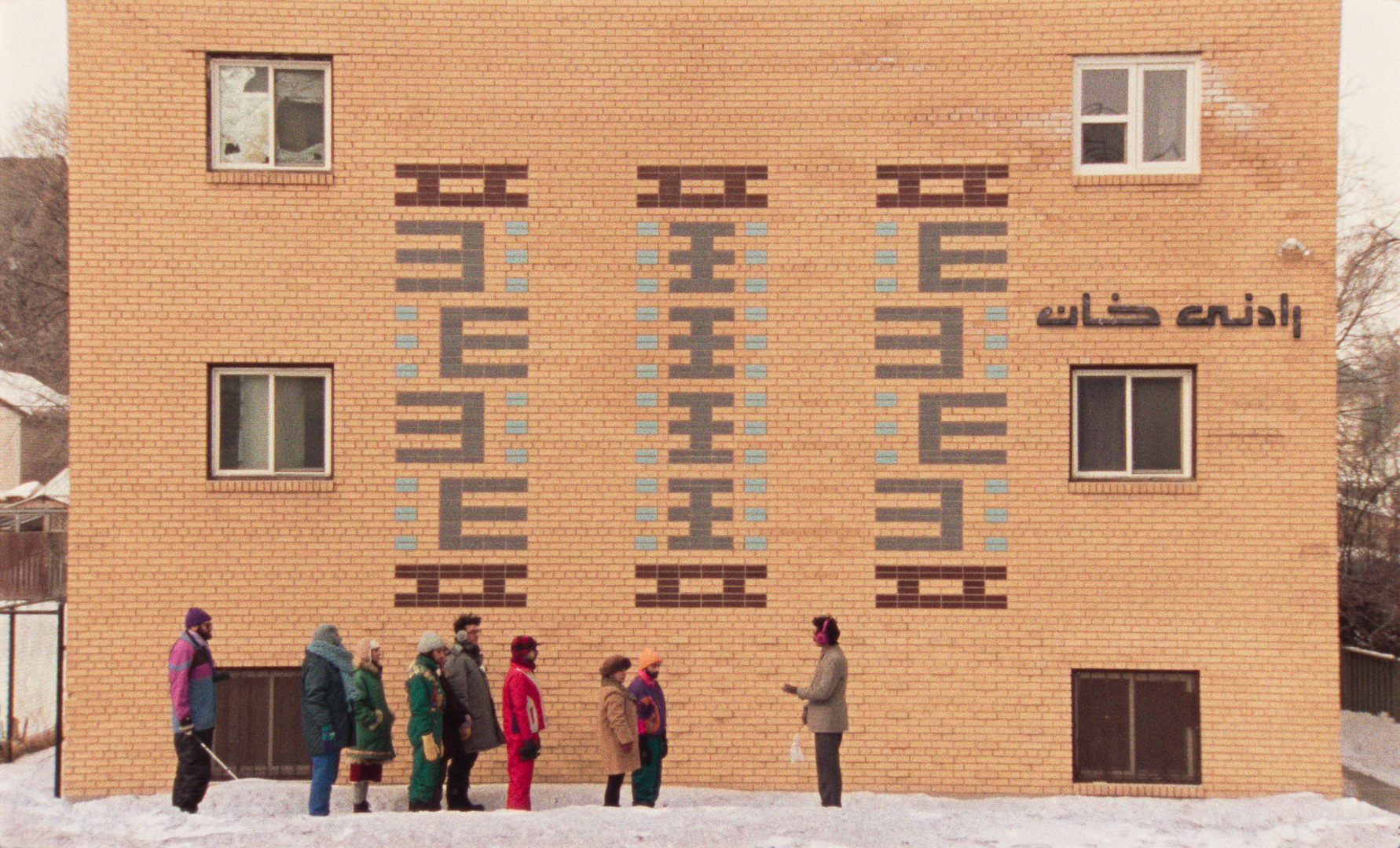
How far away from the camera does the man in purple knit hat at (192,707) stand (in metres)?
9.62

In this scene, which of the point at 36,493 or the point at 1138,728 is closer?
the point at 1138,728

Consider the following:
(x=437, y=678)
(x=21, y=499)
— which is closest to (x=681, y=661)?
(x=437, y=678)

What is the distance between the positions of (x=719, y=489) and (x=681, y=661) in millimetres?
1677

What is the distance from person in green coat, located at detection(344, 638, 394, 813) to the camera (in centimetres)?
999

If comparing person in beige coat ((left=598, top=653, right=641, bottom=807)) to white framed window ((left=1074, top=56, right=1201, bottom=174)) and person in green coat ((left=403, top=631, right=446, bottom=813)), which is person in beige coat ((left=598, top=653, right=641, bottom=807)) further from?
white framed window ((left=1074, top=56, right=1201, bottom=174))

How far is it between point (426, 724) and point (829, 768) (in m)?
3.36

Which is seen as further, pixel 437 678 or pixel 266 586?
pixel 266 586

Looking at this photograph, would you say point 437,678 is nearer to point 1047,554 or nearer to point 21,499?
point 1047,554

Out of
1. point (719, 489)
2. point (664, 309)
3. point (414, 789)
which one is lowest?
point (414, 789)

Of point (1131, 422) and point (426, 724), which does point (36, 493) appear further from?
point (1131, 422)

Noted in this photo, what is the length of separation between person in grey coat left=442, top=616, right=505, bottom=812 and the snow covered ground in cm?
56

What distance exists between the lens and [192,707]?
32.0 ft

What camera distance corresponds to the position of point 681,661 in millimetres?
11211

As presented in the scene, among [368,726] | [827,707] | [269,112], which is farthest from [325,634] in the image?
[269,112]
